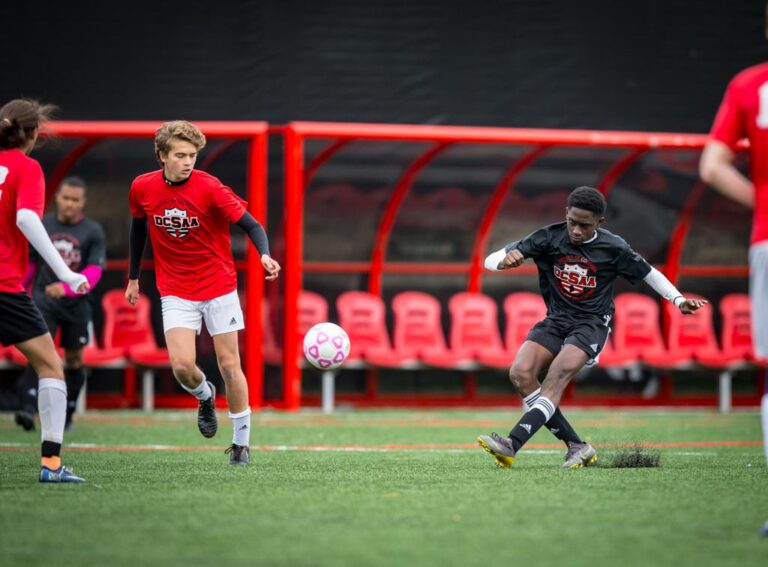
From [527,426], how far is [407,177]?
802cm

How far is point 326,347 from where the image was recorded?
9.16m

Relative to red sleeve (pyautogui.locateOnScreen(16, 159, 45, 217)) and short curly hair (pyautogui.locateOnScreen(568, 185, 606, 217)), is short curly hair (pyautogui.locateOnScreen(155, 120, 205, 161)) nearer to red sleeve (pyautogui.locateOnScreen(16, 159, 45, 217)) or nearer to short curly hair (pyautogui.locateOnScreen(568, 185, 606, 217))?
red sleeve (pyautogui.locateOnScreen(16, 159, 45, 217))

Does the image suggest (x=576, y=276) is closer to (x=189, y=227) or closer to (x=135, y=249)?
(x=189, y=227)

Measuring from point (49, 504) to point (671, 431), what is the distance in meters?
7.29

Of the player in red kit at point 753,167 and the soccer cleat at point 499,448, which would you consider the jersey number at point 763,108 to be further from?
the soccer cleat at point 499,448

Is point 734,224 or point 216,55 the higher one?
point 216,55

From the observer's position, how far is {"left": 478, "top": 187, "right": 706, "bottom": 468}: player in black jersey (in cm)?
765

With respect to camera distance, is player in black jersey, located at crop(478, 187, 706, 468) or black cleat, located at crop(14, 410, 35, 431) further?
black cleat, located at crop(14, 410, 35, 431)

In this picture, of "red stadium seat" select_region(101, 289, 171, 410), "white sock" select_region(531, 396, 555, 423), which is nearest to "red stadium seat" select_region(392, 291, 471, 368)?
"red stadium seat" select_region(101, 289, 171, 410)

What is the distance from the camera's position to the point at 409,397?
1570cm

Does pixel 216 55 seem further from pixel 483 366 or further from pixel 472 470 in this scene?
pixel 472 470

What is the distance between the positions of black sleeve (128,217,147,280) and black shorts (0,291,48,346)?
1509 mm

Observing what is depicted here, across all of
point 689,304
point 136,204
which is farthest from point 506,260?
point 136,204

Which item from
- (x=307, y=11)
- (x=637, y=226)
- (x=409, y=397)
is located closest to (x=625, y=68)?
(x=637, y=226)
